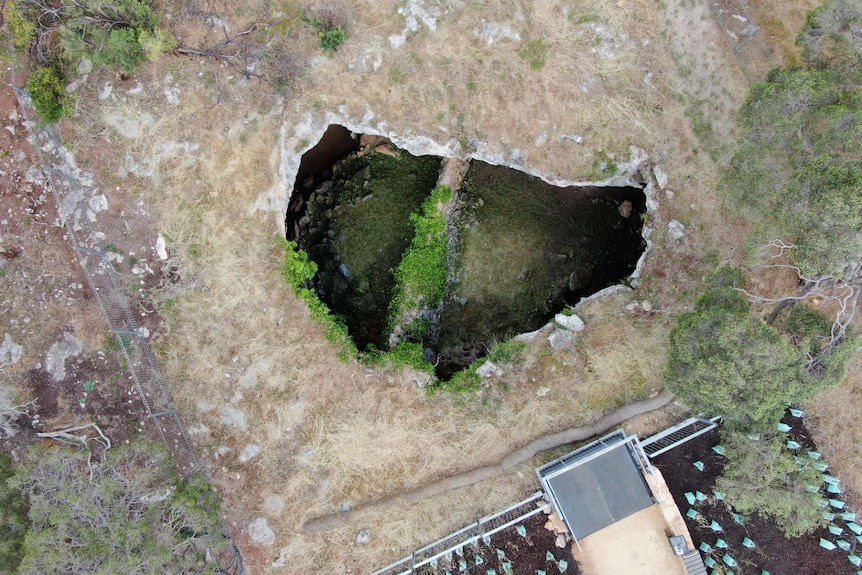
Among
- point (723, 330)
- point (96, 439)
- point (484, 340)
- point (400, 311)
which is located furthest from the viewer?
point (484, 340)

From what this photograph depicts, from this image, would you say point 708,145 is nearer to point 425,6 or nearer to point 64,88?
point 425,6

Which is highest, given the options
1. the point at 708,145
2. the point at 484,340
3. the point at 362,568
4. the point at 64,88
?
the point at 708,145

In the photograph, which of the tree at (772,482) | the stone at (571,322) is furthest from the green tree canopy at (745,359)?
the stone at (571,322)

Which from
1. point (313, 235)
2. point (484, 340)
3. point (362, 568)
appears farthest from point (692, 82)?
point (362, 568)

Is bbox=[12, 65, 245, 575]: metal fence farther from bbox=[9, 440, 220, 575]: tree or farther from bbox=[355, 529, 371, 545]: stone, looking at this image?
bbox=[355, 529, 371, 545]: stone

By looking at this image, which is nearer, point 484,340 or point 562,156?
point 562,156
